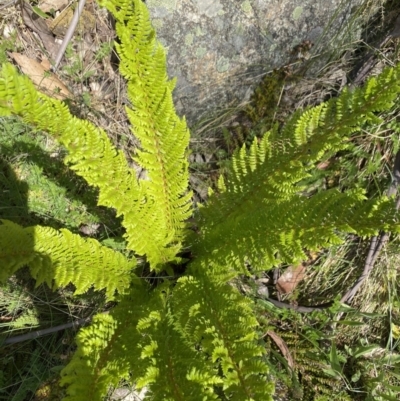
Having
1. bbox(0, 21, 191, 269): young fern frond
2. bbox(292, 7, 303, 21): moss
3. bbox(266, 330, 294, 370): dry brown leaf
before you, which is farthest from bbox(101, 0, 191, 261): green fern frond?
bbox(266, 330, 294, 370): dry brown leaf

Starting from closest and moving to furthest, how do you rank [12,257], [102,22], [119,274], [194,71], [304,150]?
[12,257], [304,150], [119,274], [194,71], [102,22]

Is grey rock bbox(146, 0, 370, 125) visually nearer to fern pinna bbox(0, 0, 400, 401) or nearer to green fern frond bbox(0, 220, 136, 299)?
→ fern pinna bbox(0, 0, 400, 401)

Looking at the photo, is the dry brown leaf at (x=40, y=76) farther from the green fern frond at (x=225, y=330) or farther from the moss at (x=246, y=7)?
the green fern frond at (x=225, y=330)

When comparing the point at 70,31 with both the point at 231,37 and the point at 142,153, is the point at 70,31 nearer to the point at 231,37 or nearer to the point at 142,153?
the point at 231,37

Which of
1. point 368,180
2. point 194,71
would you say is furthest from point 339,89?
point 194,71

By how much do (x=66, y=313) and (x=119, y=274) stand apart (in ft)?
2.53

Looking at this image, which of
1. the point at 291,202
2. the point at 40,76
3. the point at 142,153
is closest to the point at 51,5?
the point at 40,76

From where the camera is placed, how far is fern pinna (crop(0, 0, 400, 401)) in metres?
1.85

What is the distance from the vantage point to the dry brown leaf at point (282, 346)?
3059mm

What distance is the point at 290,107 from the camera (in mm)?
3213

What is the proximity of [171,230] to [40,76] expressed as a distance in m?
1.48

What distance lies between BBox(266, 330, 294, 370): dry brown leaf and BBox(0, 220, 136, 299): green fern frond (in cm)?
134

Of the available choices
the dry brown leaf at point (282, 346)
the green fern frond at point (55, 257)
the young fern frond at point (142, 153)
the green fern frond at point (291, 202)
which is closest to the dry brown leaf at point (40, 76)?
the young fern frond at point (142, 153)

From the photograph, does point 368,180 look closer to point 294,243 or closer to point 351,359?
point 351,359
